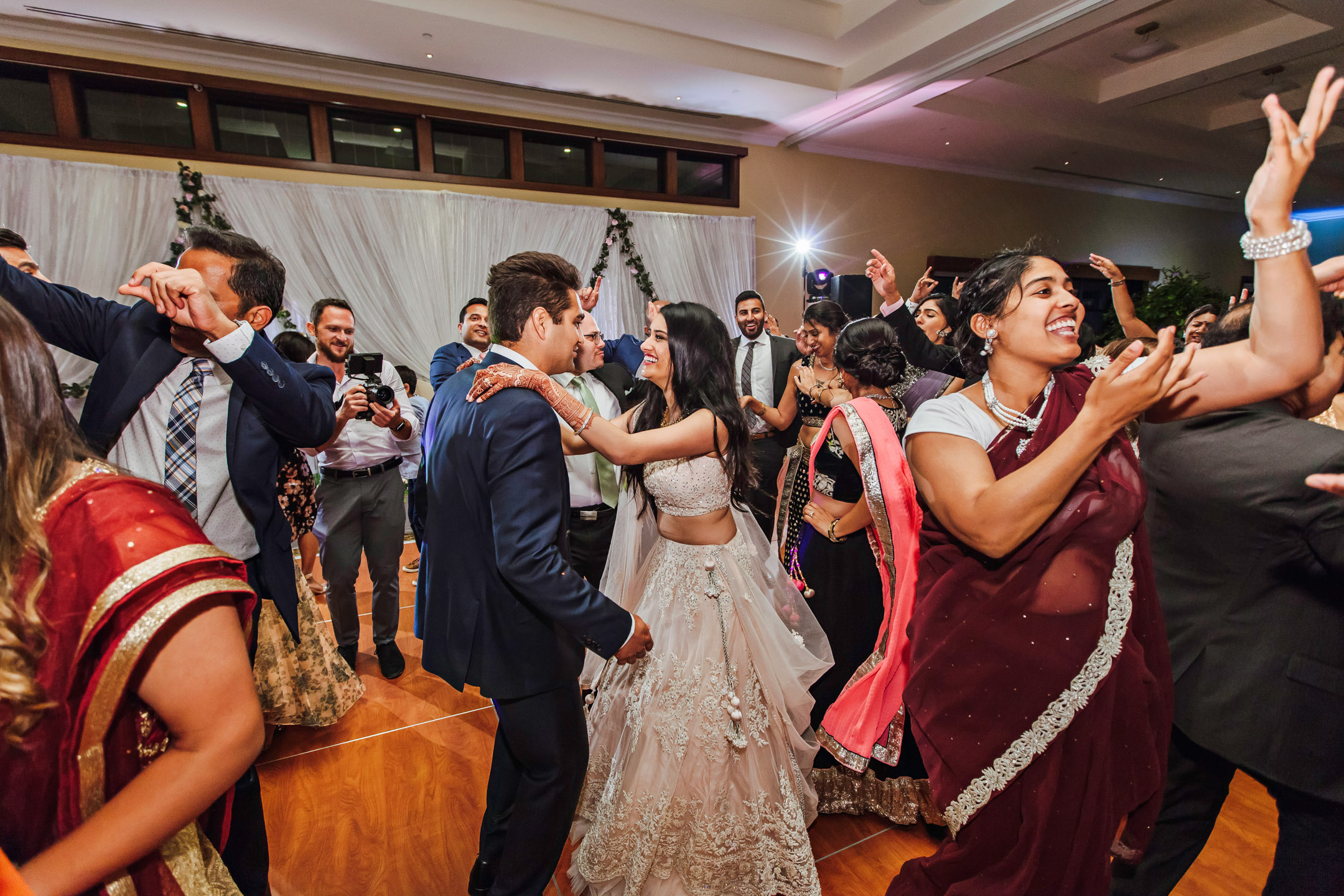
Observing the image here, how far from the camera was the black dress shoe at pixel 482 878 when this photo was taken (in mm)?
1688

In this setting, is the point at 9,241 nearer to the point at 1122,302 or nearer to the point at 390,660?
the point at 390,660

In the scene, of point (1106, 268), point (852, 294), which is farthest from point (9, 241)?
point (852, 294)

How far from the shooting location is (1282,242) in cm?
95

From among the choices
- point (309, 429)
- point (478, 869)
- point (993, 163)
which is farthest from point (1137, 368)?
point (993, 163)

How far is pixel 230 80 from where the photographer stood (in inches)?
191

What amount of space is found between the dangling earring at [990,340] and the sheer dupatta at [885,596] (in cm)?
34

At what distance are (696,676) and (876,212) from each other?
7618 mm

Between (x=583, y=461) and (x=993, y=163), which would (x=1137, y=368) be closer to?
(x=583, y=461)

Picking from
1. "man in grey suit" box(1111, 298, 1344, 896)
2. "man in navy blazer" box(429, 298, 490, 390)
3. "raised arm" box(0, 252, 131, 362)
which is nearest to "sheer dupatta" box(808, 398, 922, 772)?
"man in grey suit" box(1111, 298, 1344, 896)

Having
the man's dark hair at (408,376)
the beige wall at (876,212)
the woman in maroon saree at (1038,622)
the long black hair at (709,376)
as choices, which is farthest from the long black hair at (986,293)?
the beige wall at (876,212)

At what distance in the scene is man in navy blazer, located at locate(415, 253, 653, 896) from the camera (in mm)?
1325

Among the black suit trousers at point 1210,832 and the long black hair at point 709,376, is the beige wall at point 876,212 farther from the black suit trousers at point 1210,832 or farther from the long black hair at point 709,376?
the black suit trousers at point 1210,832

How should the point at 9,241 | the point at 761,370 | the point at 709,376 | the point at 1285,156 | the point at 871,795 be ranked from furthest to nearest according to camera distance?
the point at 761,370, the point at 9,241, the point at 871,795, the point at 709,376, the point at 1285,156

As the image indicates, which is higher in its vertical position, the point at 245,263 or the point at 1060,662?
the point at 245,263
